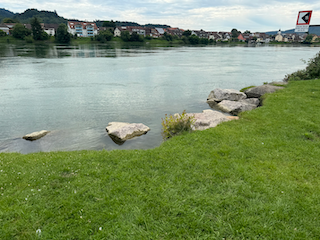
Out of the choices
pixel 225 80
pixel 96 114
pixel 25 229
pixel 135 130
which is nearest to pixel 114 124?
pixel 135 130

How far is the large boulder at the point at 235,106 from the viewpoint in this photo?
1686cm

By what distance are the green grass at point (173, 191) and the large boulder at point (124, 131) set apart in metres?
3.72

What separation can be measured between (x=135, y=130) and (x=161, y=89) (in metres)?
12.3

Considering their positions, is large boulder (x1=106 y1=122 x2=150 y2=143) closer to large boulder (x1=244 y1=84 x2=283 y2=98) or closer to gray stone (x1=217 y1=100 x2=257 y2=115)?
gray stone (x1=217 y1=100 x2=257 y2=115)

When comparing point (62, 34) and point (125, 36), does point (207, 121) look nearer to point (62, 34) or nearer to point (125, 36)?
point (62, 34)

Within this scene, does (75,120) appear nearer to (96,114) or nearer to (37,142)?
(96,114)

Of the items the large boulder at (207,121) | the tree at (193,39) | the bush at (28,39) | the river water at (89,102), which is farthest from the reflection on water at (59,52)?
the tree at (193,39)

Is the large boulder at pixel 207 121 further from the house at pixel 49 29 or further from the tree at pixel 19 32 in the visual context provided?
the house at pixel 49 29

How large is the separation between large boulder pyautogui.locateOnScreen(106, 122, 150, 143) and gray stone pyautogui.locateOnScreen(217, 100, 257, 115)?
24.1 ft

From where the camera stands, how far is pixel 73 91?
75.2 feet

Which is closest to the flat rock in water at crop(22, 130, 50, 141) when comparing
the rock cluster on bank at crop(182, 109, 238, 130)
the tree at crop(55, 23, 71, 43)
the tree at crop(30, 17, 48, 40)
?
the rock cluster on bank at crop(182, 109, 238, 130)

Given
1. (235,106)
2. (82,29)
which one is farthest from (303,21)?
(82,29)

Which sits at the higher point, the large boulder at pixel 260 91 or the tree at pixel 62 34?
the tree at pixel 62 34

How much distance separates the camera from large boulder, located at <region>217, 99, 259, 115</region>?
16859mm
